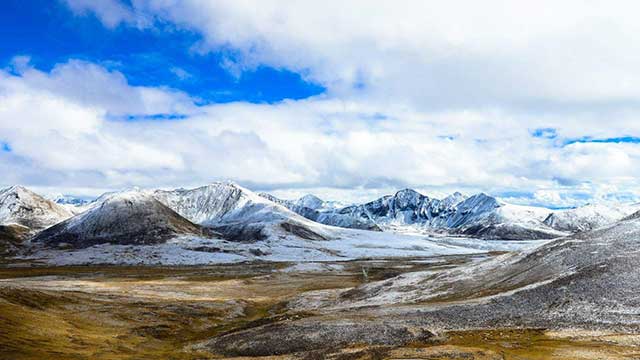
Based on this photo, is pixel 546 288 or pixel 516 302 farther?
pixel 546 288

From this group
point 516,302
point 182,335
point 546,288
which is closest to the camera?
point 516,302

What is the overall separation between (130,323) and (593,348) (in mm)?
68359

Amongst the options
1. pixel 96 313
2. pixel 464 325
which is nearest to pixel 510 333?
pixel 464 325

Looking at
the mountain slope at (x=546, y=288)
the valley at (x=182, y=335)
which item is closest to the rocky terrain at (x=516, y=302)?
the mountain slope at (x=546, y=288)

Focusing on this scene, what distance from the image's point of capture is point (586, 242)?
10094 cm

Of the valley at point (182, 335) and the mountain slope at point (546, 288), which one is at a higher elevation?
the mountain slope at point (546, 288)

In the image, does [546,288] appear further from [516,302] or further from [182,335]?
[182,335]

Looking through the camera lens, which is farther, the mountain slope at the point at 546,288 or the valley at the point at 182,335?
the mountain slope at the point at 546,288

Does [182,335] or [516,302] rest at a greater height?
[516,302]

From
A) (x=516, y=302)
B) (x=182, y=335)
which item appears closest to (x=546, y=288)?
(x=516, y=302)

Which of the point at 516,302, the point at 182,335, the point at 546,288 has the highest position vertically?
the point at 546,288

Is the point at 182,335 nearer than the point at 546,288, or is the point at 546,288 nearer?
the point at 546,288

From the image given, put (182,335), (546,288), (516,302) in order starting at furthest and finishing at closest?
(182,335), (546,288), (516,302)

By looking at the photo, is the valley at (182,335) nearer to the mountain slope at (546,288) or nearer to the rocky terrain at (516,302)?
the rocky terrain at (516,302)
